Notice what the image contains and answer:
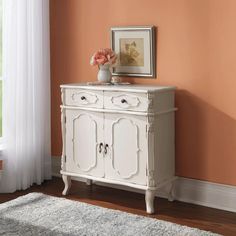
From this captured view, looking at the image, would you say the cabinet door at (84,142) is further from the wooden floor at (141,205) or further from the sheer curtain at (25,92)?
the sheer curtain at (25,92)

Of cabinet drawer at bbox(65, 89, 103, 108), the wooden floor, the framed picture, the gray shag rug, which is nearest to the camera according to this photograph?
the gray shag rug

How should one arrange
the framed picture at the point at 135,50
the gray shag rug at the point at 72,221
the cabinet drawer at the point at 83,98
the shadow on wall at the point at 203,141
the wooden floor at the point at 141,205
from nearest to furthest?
1. the gray shag rug at the point at 72,221
2. the wooden floor at the point at 141,205
3. the shadow on wall at the point at 203,141
4. the cabinet drawer at the point at 83,98
5. the framed picture at the point at 135,50

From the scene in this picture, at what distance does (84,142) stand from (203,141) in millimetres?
1002

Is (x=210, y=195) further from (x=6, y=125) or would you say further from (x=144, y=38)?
(x=6, y=125)

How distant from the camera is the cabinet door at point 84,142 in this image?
4.24m

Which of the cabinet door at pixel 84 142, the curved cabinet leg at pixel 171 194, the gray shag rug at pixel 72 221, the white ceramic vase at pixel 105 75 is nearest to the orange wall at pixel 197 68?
the curved cabinet leg at pixel 171 194

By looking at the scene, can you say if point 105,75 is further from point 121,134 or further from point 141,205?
point 141,205

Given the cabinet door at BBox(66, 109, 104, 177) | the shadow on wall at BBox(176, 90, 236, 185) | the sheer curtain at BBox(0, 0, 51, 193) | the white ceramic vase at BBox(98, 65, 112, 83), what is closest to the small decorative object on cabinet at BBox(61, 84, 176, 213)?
the cabinet door at BBox(66, 109, 104, 177)

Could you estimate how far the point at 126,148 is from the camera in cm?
408

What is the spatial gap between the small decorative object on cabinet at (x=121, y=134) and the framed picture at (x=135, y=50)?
0.27m

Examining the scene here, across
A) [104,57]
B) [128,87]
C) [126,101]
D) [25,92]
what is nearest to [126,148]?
[126,101]

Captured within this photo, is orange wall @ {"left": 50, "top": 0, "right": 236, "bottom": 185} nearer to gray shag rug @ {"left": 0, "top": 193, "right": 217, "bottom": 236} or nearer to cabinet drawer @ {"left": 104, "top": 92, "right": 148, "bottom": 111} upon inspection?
cabinet drawer @ {"left": 104, "top": 92, "right": 148, "bottom": 111}

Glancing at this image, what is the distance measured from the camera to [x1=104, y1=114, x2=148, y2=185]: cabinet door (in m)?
3.99

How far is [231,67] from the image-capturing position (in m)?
3.96
